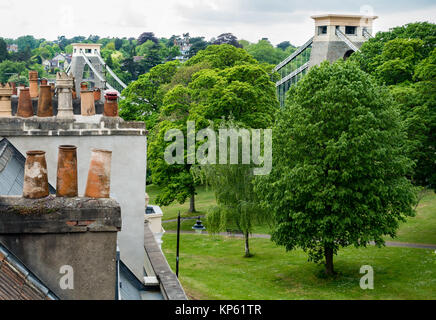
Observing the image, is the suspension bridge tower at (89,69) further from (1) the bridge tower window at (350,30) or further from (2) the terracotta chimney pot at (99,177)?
(2) the terracotta chimney pot at (99,177)

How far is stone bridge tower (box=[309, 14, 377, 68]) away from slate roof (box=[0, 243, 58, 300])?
72.6 m

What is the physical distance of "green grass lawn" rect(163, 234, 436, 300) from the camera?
2908 centimetres

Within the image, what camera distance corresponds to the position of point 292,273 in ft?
108

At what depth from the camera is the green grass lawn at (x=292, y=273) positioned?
2908 centimetres

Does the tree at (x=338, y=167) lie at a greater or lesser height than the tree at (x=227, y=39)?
lesser

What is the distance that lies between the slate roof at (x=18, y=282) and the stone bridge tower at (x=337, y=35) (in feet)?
238

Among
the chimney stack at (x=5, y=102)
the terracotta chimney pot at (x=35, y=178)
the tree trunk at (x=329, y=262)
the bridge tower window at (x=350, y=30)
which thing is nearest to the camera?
the terracotta chimney pot at (x=35, y=178)

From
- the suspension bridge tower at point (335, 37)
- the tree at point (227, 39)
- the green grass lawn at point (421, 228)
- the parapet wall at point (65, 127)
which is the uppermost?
the tree at point (227, 39)

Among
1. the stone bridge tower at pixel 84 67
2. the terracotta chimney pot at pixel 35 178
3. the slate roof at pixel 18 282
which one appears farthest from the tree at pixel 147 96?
the stone bridge tower at pixel 84 67

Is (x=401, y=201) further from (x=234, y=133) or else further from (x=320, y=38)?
(x=320, y=38)

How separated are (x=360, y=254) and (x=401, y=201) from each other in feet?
23.3

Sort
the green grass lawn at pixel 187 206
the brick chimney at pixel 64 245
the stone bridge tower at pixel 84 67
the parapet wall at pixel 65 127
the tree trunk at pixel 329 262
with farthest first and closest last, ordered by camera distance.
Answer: the stone bridge tower at pixel 84 67
the green grass lawn at pixel 187 206
the tree trunk at pixel 329 262
the parapet wall at pixel 65 127
the brick chimney at pixel 64 245

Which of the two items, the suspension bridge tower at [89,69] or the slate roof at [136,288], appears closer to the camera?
the slate roof at [136,288]
